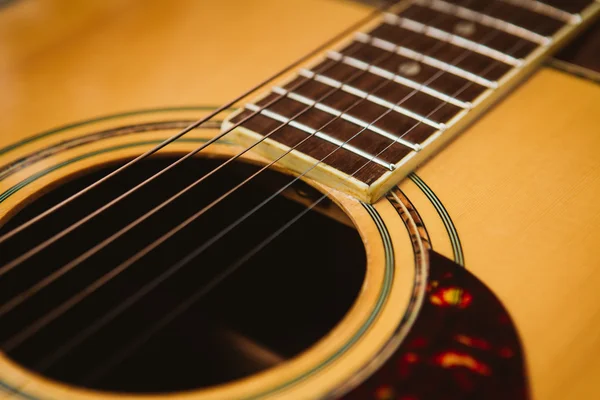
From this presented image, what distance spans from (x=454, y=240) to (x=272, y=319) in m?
0.39

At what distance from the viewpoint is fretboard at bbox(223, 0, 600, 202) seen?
760mm

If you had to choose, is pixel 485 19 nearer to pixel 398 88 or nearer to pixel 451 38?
pixel 451 38

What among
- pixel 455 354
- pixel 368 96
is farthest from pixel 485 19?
pixel 455 354

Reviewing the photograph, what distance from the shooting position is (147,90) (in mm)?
912

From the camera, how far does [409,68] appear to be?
90 cm

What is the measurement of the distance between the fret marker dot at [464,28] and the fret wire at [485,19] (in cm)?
1

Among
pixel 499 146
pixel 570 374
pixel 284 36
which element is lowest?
pixel 570 374

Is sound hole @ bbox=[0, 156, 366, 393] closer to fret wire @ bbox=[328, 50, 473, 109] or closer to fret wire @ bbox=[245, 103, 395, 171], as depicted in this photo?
fret wire @ bbox=[245, 103, 395, 171]

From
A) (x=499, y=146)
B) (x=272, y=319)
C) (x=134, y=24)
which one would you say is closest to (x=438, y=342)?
(x=499, y=146)

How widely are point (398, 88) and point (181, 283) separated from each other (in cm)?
43

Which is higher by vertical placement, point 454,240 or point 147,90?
point 147,90

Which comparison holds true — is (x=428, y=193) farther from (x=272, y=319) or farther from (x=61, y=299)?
(x=61, y=299)

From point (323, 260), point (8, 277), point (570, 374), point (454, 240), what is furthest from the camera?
point (323, 260)

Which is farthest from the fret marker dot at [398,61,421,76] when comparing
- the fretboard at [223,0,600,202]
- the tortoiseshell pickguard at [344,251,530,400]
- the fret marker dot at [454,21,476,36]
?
the tortoiseshell pickguard at [344,251,530,400]
